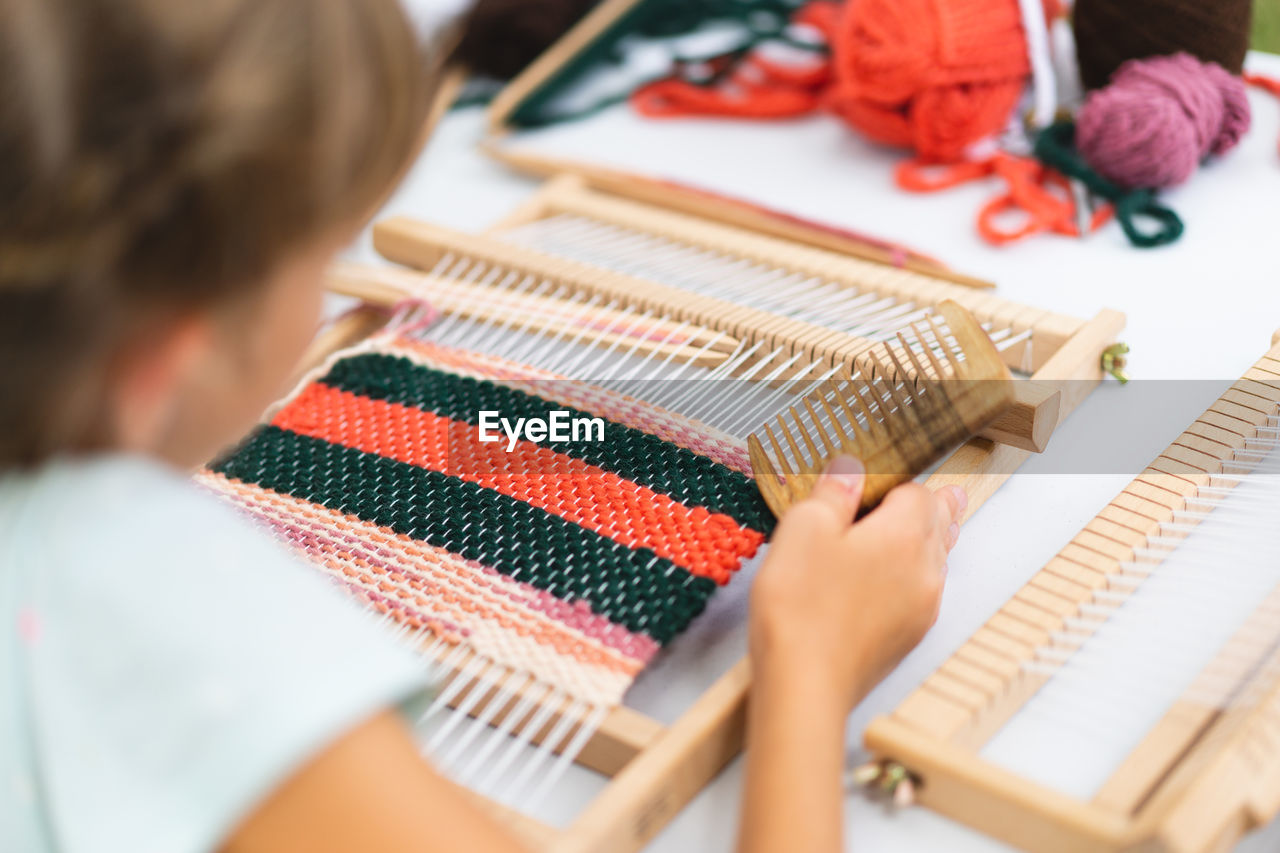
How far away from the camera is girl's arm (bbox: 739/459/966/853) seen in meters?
0.62

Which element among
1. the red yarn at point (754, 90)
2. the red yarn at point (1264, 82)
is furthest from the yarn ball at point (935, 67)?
the red yarn at point (1264, 82)

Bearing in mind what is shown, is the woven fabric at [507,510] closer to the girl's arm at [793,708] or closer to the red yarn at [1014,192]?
the girl's arm at [793,708]

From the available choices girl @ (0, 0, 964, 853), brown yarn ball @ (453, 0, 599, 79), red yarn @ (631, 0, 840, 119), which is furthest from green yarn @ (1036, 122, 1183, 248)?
girl @ (0, 0, 964, 853)

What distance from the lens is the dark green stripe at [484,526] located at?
0.76 m

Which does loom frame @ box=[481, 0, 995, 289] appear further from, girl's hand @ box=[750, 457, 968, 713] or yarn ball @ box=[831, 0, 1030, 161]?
girl's hand @ box=[750, 457, 968, 713]

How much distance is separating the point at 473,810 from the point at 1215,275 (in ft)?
3.09

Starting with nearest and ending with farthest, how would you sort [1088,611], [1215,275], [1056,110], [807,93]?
1. [1088,611]
2. [1215,275]
3. [1056,110]
4. [807,93]

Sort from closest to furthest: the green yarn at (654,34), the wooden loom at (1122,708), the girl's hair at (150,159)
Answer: the girl's hair at (150,159) < the wooden loom at (1122,708) < the green yarn at (654,34)

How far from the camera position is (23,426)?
0.49 meters

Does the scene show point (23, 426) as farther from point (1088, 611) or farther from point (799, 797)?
point (1088, 611)

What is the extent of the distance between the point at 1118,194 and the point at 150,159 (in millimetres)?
1084

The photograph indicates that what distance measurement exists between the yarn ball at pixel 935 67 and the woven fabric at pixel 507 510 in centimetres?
57

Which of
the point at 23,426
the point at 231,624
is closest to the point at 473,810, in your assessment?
the point at 231,624

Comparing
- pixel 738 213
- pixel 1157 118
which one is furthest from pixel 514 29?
pixel 1157 118
